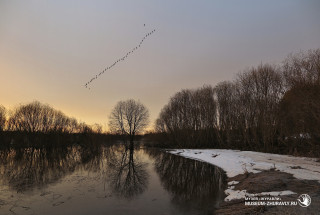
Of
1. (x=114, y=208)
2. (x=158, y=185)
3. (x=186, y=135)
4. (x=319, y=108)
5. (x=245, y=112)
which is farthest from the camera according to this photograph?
(x=186, y=135)

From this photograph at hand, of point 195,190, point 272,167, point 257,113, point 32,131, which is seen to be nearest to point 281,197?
point 195,190

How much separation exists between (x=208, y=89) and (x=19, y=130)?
46.7 m

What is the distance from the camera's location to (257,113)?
3180cm

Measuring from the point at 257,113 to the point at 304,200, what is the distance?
1061 inches

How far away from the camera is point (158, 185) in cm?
1366

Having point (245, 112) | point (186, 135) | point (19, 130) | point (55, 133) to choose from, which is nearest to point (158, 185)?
point (245, 112)

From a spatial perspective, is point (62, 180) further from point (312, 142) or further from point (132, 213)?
point (312, 142)

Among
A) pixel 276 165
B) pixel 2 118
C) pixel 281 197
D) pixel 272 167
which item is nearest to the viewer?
pixel 281 197

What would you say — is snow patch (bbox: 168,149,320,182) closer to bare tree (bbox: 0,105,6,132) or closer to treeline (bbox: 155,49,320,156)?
treeline (bbox: 155,49,320,156)

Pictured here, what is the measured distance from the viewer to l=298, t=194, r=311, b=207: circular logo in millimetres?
6862

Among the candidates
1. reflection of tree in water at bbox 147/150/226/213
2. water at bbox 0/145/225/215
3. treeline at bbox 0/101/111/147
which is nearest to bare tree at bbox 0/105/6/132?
treeline at bbox 0/101/111/147

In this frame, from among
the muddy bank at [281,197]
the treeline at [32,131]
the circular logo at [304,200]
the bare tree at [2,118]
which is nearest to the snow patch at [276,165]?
the muddy bank at [281,197]

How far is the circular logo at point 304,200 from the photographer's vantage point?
22.5ft

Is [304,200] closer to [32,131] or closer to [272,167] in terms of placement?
[272,167]
